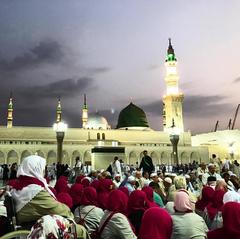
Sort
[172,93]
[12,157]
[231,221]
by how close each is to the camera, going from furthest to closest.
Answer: [172,93]
[12,157]
[231,221]

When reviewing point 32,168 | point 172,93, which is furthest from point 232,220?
point 172,93

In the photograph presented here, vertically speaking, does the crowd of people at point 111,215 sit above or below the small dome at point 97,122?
below

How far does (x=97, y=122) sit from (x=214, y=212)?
1551 inches

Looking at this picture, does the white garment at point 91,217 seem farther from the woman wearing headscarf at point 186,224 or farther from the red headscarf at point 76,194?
the woman wearing headscarf at point 186,224

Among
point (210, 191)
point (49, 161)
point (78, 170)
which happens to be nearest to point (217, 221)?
point (210, 191)

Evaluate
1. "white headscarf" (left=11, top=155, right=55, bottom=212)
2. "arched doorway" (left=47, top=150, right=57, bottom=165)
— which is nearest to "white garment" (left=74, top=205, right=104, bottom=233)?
"white headscarf" (left=11, top=155, right=55, bottom=212)

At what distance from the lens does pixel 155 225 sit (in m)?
2.31

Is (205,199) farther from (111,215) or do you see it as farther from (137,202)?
(111,215)

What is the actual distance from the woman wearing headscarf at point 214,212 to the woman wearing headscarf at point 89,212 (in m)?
1.17

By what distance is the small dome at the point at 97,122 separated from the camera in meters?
42.2

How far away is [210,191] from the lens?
3.91 metres

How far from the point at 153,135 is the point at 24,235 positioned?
38.8 metres

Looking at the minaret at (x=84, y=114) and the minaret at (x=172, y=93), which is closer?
the minaret at (x=172, y=93)

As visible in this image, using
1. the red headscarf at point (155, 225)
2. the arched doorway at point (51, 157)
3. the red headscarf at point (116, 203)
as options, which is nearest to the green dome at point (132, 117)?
the arched doorway at point (51, 157)
